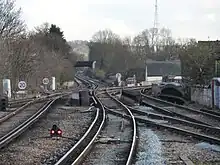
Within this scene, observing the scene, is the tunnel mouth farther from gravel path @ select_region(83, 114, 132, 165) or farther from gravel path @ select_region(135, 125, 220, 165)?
gravel path @ select_region(135, 125, 220, 165)

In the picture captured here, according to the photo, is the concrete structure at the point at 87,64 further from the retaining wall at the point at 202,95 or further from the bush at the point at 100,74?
the retaining wall at the point at 202,95

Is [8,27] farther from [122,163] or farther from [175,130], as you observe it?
[122,163]

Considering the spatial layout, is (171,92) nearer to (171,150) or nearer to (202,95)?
(202,95)

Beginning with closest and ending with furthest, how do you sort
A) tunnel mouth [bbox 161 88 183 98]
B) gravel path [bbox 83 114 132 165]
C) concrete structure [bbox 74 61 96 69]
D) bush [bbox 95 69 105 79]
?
gravel path [bbox 83 114 132 165], tunnel mouth [bbox 161 88 183 98], bush [bbox 95 69 105 79], concrete structure [bbox 74 61 96 69]

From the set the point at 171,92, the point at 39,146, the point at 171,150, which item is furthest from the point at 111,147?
the point at 171,92

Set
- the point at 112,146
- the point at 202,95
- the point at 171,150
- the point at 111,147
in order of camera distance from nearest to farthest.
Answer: the point at 171,150, the point at 111,147, the point at 112,146, the point at 202,95

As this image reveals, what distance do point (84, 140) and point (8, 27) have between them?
36478 mm

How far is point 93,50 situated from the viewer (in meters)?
138

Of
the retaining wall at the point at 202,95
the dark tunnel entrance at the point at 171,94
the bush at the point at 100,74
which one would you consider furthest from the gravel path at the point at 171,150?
the bush at the point at 100,74

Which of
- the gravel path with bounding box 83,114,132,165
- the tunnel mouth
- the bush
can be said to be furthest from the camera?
the bush

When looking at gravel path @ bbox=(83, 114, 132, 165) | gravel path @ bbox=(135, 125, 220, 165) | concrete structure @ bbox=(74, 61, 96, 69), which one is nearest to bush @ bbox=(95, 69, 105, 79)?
concrete structure @ bbox=(74, 61, 96, 69)

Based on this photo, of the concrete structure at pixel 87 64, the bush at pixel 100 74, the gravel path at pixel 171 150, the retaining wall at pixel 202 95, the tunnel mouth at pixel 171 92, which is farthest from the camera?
the concrete structure at pixel 87 64

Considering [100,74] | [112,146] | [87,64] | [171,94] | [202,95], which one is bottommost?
[171,94]

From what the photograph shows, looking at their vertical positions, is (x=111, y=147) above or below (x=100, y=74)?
below
